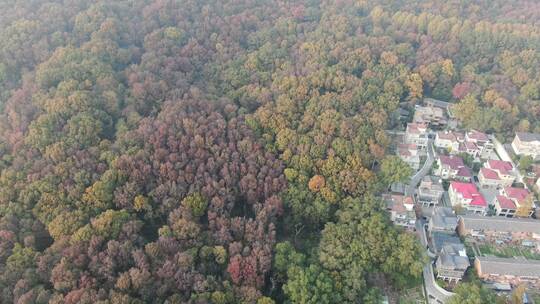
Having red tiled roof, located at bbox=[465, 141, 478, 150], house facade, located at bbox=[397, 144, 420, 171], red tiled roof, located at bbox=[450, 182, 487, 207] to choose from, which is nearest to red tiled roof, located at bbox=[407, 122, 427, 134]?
house facade, located at bbox=[397, 144, 420, 171]

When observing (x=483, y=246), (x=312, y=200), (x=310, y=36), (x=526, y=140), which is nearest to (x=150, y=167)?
(x=312, y=200)

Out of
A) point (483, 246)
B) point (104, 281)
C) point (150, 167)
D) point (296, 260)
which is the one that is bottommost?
point (483, 246)

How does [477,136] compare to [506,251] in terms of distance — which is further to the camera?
[477,136]

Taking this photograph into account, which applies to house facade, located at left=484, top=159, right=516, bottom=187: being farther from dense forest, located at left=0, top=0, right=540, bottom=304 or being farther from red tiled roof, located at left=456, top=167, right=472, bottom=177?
dense forest, located at left=0, top=0, right=540, bottom=304

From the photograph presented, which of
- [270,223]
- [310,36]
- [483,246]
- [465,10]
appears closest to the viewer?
[270,223]

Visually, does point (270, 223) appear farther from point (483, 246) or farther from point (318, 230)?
point (483, 246)

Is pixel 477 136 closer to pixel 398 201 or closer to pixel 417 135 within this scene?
pixel 417 135

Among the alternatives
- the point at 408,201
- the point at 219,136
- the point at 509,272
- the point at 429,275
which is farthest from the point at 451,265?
the point at 219,136
